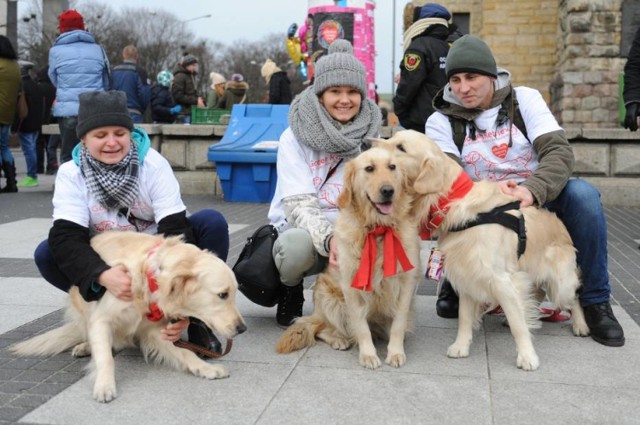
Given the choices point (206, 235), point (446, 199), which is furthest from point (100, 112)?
point (446, 199)

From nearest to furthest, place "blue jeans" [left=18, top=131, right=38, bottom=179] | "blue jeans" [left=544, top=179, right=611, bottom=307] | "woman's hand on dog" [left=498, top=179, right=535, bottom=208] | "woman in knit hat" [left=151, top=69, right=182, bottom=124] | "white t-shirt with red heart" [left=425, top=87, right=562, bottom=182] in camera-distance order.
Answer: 1. "woman's hand on dog" [left=498, top=179, right=535, bottom=208]
2. "blue jeans" [left=544, top=179, right=611, bottom=307]
3. "white t-shirt with red heart" [left=425, top=87, right=562, bottom=182]
4. "blue jeans" [left=18, top=131, right=38, bottom=179]
5. "woman in knit hat" [left=151, top=69, right=182, bottom=124]

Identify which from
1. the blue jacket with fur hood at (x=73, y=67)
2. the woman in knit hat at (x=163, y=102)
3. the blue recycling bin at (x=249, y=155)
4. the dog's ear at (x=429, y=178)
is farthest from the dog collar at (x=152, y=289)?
the woman in knit hat at (x=163, y=102)

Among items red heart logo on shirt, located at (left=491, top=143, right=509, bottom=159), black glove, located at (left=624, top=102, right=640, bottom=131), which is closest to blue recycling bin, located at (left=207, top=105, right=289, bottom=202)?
black glove, located at (left=624, top=102, right=640, bottom=131)

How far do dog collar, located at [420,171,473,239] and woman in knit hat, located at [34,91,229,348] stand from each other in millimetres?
1301

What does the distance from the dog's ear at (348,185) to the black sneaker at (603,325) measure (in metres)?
1.67

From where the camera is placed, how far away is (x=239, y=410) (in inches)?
125

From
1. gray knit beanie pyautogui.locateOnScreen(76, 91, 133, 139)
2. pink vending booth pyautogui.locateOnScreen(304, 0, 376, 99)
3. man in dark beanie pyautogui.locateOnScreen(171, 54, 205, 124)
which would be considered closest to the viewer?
gray knit beanie pyautogui.locateOnScreen(76, 91, 133, 139)

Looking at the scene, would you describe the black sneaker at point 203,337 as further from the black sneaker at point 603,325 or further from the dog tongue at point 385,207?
the black sneaker at point 603,325

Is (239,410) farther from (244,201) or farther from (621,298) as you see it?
(244,201)

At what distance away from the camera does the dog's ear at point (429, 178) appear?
146 inches

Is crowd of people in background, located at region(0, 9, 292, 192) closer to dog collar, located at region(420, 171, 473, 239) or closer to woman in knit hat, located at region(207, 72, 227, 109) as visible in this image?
woman in knit hat, located at region(207, 72, 227, 109)

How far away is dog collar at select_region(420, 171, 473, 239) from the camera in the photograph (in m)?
3.86

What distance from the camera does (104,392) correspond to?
327 centimetres

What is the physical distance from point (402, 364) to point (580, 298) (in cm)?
132
